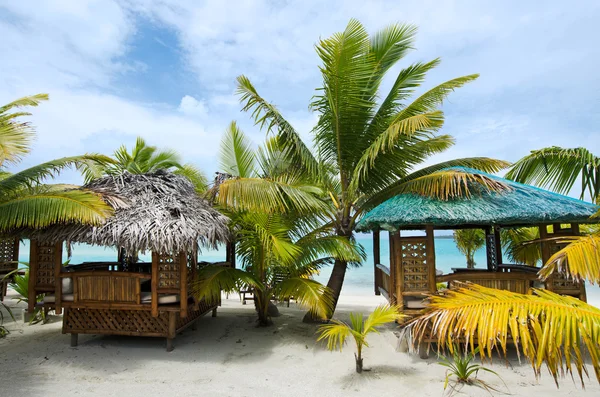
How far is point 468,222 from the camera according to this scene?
5.57 metres

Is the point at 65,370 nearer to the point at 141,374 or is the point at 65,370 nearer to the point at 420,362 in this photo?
the point at 141,374

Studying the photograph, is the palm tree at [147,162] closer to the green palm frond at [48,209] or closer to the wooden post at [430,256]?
the green palm frond at [48,209]

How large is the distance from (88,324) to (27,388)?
1.60 meters

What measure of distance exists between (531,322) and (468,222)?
3.45 meters

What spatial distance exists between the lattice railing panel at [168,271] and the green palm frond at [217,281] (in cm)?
37

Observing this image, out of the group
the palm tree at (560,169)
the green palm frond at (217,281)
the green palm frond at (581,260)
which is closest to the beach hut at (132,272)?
the green palm frond at (217,281)

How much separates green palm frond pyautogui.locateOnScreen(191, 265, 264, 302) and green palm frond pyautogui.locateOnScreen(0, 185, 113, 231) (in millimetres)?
1840

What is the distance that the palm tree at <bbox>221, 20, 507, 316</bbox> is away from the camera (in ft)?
21.1

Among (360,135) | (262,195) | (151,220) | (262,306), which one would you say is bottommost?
(262,306)

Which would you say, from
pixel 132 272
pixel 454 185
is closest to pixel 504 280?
pixel 454 185

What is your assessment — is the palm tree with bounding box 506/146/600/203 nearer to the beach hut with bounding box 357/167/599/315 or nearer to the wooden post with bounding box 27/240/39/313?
the beach hut with bounding box 357/167/599/315

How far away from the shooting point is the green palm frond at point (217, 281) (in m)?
6.07

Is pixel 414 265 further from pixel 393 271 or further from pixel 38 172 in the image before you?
pixel 38 172

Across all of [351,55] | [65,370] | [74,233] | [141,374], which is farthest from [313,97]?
[65,370]
